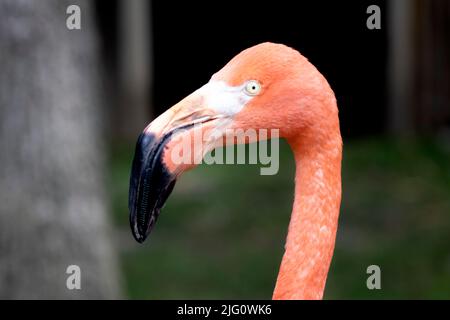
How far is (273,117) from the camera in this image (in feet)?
7.78

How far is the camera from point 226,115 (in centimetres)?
234

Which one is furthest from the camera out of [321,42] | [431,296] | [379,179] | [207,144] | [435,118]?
[321,42]

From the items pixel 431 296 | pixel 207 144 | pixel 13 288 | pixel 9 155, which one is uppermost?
pixel 207 144

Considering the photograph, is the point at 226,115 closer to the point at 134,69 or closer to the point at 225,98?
the point at 225,98

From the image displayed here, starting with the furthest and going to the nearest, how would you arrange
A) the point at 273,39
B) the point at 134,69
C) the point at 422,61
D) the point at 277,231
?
the point at 273,39 → the point at 134,69 → the point at 422,61 → the point at 277,231

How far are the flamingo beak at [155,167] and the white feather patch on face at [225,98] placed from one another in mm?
79

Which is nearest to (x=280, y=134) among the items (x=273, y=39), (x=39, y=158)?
(x=39, y=158)

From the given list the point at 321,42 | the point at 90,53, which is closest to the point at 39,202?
the point at 90,53

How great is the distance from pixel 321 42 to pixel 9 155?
8.06 m

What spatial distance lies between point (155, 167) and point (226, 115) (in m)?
0.27

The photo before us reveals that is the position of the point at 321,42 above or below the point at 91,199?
above

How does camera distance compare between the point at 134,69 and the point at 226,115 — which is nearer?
the point at 226,115

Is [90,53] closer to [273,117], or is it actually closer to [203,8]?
[273,117]

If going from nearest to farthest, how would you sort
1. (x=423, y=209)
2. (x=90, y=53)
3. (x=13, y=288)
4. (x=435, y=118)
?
(x=13, y=288)
(x=90, y=53)
(x=423, y=209)
(x=435, y=118)
